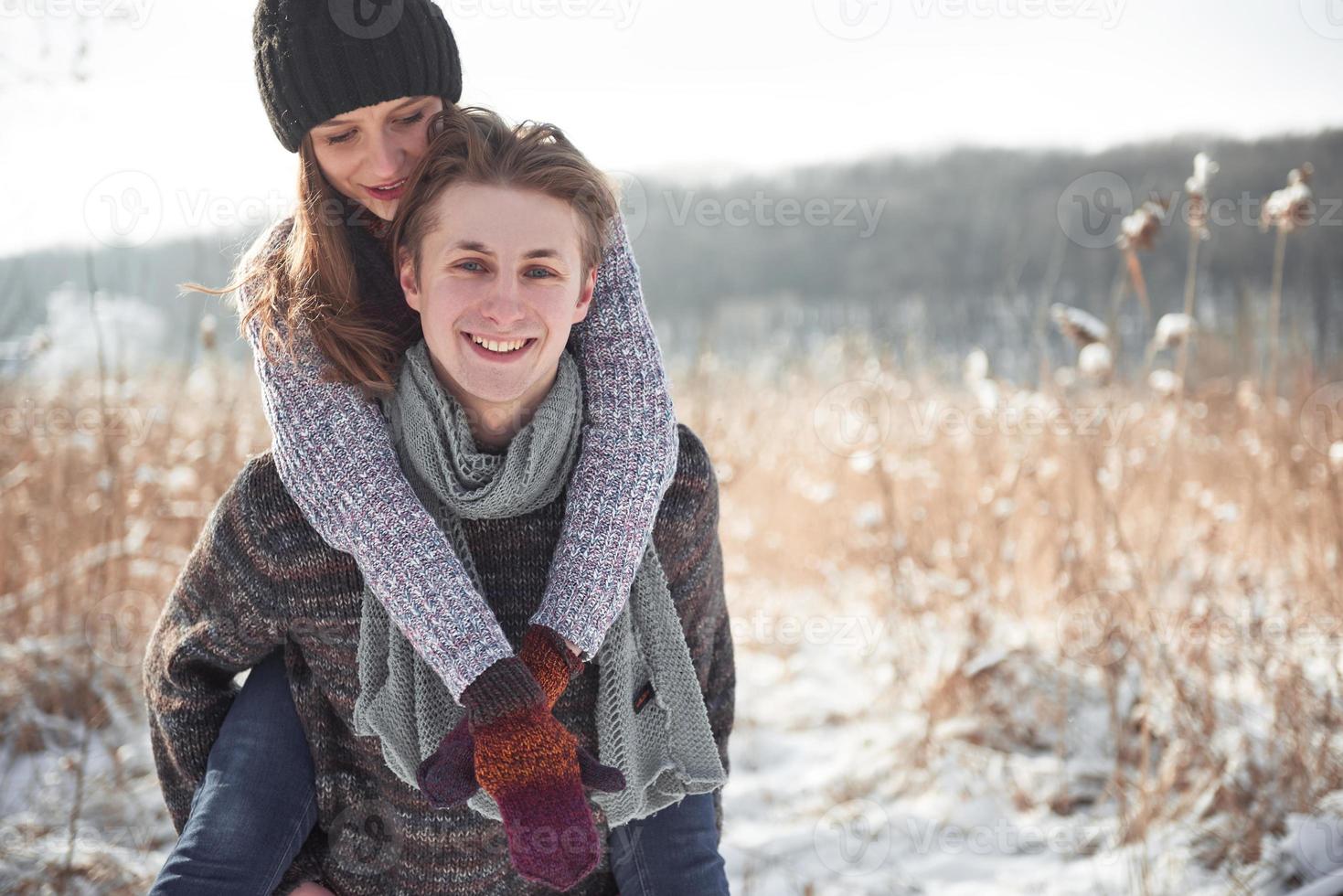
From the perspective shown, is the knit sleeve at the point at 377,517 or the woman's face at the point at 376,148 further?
the woman's face at the point at 376,148

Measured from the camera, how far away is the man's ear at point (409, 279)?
4.66 feet

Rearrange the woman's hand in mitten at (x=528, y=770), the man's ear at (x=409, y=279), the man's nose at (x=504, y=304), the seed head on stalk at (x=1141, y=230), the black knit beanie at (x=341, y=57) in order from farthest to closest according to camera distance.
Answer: the seed head on stalk at (x=1141, y=230) → the black knit beanie at (x=341, y=57) → the man's ear at (x=409, y=279) → the man's nose at (x=504, y=304) → the woman's hand in mitten at (x=528, y=770)

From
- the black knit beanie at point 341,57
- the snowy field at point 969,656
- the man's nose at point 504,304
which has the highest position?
the black knit beanie at point 341,57

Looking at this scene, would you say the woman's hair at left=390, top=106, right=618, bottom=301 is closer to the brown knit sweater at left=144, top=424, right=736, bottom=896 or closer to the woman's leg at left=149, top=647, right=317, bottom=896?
the brown knit sweater at left=144, top=424, right=736, bottom=896

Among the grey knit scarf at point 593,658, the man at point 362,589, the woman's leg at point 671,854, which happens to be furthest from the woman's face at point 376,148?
the woman's leg at point 671,854

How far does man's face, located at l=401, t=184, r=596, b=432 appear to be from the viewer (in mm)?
1325

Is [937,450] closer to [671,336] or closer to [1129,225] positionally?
[1129,225]

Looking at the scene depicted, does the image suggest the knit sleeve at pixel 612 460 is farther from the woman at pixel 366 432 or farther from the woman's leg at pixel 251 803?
the woman's leg at pixel 251 803

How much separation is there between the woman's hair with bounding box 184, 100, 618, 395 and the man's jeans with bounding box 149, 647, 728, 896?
46cm

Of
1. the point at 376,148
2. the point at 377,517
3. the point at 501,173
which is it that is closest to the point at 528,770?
the point at 377,517

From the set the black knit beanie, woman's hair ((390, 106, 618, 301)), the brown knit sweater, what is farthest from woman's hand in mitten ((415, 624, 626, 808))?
the black knit beanie

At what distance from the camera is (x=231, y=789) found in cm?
134

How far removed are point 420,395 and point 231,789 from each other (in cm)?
58

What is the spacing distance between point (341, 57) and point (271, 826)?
1.16m
